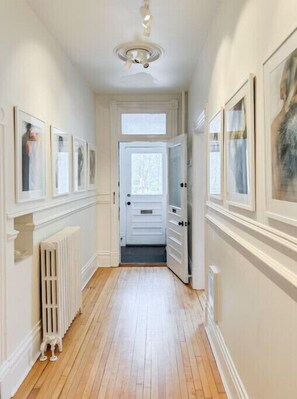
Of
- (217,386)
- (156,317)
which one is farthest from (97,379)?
(156,317)

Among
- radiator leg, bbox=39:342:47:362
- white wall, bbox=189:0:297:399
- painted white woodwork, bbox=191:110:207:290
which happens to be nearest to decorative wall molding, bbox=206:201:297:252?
white wall, bbox=189:0:297:399

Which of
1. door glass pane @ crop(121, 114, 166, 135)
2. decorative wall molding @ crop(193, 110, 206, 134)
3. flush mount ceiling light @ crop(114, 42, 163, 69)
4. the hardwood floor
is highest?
flush mount ceiling light @ crop(114, 42, 163, 69)

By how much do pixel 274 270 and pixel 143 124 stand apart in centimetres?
424

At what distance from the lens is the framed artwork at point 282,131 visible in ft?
3.84

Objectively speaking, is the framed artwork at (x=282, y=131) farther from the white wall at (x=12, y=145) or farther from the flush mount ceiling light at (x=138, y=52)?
the flush mount ceiling light at (x=138, y=52)

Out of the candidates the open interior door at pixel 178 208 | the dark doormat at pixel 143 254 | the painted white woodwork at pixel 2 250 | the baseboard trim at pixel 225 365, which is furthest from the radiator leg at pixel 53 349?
the dark doormat at pixel 143 254

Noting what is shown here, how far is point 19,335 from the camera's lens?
2.30 metres

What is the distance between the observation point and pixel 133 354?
2.63 m

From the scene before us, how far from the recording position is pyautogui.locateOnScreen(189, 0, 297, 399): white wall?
1.25 m

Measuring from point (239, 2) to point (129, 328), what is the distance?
2698 mm

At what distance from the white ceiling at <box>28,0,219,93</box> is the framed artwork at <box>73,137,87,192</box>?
89cm

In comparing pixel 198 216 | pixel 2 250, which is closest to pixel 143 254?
pixel 198 216

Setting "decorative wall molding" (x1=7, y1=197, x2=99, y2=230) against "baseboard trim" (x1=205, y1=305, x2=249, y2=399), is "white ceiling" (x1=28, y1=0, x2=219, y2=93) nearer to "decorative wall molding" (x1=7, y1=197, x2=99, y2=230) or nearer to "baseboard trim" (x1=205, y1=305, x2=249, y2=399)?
"decorative wall molding" (x1=7, y1=197, x2=99, y2=230)

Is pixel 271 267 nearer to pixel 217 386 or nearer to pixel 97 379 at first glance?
pixel 217 386
